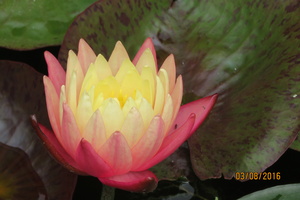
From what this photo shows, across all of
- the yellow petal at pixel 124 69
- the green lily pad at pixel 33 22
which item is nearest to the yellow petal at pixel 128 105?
the yellow petal at pixel 124 69

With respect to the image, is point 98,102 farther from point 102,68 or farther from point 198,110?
point 198,110

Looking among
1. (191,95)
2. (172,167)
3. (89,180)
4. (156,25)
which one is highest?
(156,25)

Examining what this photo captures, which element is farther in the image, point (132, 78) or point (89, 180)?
point (89, 180)

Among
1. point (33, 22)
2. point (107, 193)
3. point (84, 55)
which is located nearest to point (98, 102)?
point (84, 55)

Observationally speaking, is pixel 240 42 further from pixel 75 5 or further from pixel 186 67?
pixel 75 5

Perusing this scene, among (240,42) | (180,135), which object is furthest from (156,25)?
(180,135)

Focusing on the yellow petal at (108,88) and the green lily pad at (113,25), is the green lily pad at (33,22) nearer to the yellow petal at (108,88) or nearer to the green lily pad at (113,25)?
the green lily pad at (113,25)

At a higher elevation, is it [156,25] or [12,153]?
[156,25]
